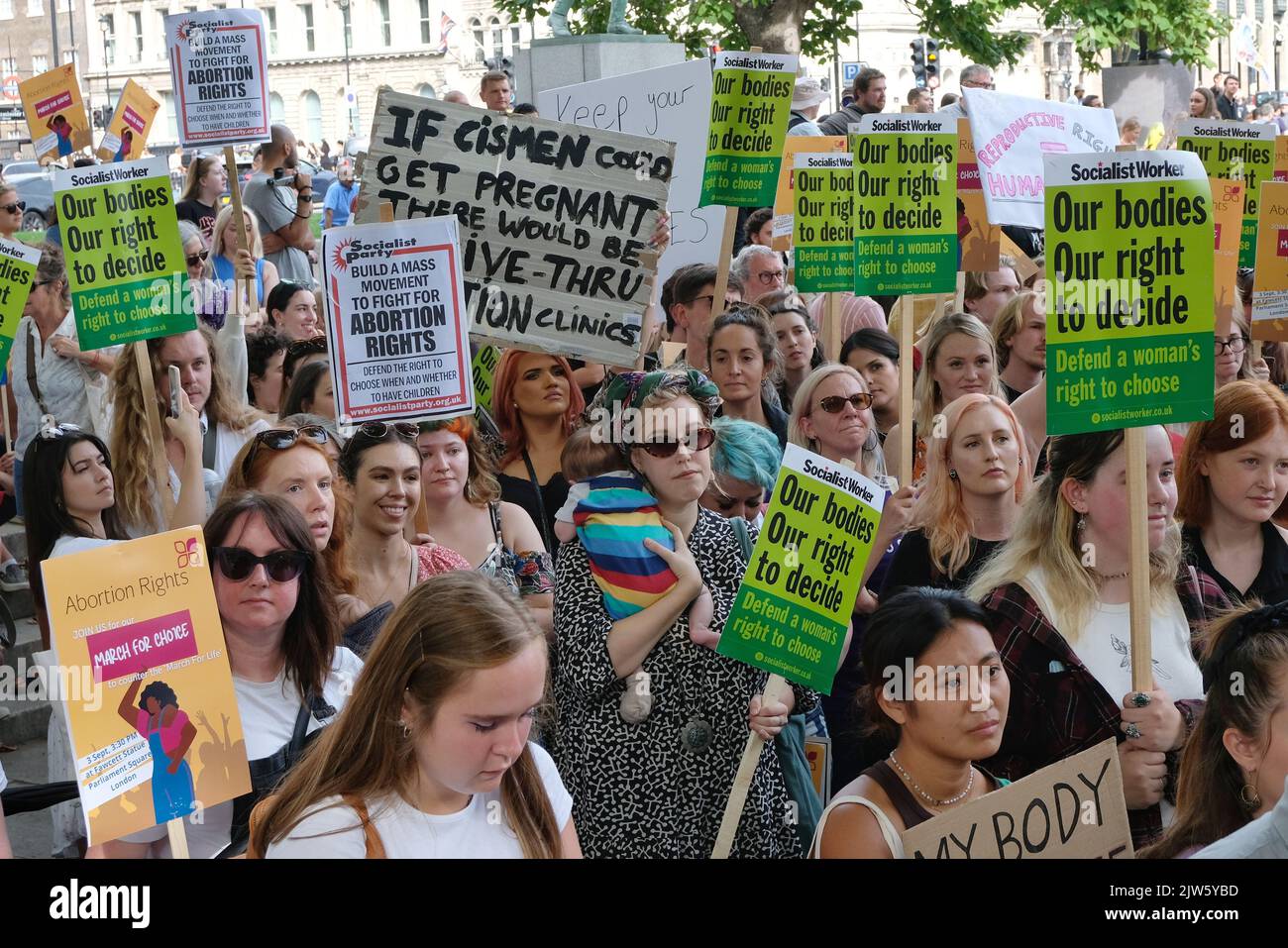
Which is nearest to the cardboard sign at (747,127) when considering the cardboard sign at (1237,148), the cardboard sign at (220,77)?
the cardboard sign at (1237,148)

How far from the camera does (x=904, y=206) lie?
21.7ft

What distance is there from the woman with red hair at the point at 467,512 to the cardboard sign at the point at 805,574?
133 cm

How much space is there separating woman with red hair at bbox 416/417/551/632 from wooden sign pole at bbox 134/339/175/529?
1.16 m

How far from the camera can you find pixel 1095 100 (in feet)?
67.0

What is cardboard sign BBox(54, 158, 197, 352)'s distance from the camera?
602 centimetres

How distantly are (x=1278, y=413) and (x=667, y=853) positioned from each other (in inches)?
77.3

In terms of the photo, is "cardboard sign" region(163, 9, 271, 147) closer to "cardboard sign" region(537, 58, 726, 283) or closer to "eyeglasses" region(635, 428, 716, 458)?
"cardboard sign" region(537, 58, 726, 283)

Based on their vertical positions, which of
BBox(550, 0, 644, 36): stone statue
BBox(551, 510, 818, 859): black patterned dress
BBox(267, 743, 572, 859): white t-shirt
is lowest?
BBox(551, 510, 818, 859): black patterned dress

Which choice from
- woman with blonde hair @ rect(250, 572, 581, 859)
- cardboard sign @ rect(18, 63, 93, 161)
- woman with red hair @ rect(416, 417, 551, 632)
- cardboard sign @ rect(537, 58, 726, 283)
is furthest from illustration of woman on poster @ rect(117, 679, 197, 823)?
cardboard sign @ rect(18, 63, 93, 161)

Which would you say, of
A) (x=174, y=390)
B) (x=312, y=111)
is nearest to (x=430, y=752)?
(x=174, y=390)

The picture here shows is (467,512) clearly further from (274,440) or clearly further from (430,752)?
(430,752)

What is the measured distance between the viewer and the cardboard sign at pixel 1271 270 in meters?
6.75

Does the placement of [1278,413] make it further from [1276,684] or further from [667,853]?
[667,853]

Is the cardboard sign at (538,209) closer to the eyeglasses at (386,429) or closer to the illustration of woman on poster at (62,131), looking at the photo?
the eyeglasses at (386,429)
